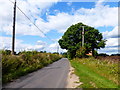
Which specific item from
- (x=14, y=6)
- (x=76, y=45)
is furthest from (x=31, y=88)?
(x=76, y=45)

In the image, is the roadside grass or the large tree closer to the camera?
the roadside grass

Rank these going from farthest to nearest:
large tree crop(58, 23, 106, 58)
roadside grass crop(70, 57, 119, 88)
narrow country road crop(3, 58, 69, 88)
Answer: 1. large tree crop(58, 23, 106, 58)
2. roadside grass crop(70, 57, 119, 88)
3. narrow country road crop(3, 58, 69, 88)

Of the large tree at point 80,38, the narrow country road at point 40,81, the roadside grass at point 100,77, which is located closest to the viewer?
the narrow country road at point 40,81

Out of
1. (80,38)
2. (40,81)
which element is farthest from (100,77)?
(80,38)

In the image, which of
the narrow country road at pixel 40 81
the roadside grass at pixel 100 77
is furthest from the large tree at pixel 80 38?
the narrow country road at pixel 40 81

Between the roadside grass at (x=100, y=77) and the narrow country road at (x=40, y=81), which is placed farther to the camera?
the roadside grass at (x=100, y=77)

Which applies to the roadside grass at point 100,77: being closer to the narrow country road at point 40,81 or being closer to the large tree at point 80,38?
the narrow country road at point 40,81

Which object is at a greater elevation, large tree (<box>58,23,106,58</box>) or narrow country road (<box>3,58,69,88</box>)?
large tree (<box>58,23,106,58</box>)

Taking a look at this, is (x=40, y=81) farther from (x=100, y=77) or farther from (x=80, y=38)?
(x=80, y=38)

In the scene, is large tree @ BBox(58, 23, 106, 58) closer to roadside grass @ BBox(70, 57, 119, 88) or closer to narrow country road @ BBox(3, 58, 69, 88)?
roadside grass @ BBox(70, 57, 119, 88)

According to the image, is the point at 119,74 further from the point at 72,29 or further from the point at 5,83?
the point at 72,29

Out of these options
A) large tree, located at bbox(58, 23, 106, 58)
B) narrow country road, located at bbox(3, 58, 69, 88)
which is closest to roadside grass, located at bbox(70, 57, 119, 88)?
narrow country road, located at bbox(3, 58, 69, 88)

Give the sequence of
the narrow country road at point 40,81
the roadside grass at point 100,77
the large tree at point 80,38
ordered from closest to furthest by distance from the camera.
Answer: the narrow country road at point 40,81 < the roadside grass at point 100,77 < the large tree at point 80,38

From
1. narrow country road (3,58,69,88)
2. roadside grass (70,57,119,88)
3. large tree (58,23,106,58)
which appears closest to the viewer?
narrow country road (3,58,69,88)
